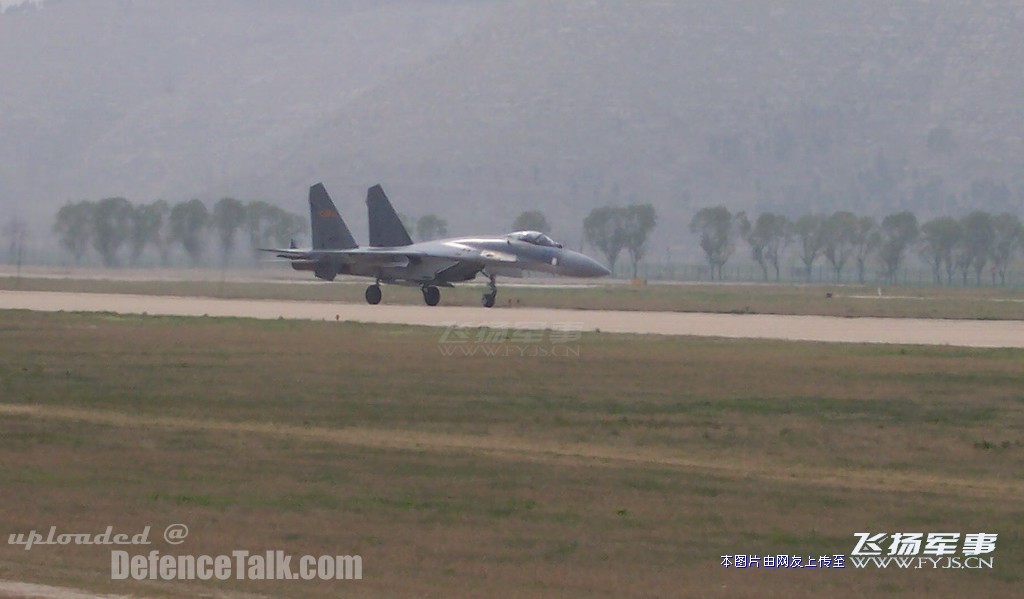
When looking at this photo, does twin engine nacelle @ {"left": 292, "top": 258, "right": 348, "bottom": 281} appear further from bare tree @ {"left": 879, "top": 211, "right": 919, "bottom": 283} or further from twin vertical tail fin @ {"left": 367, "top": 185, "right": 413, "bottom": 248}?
bare tree @ {"left": 879, "top": 211, "right": 919, "bottom": 283}

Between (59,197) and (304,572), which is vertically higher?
(59,197)

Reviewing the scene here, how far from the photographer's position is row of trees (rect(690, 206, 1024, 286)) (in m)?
128

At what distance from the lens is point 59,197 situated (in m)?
178

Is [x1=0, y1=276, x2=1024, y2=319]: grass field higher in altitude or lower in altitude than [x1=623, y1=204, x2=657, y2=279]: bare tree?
lower

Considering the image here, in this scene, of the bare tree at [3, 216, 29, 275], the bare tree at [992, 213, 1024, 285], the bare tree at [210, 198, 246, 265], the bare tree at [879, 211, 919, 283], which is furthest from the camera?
the bare tree at [879, 211, 919, 283]

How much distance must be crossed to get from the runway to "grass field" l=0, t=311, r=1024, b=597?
528cm

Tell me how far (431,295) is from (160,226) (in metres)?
65.2

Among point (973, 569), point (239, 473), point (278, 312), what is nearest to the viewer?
point (973, 569)

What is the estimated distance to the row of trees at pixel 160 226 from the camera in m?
101

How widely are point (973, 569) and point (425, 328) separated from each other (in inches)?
908

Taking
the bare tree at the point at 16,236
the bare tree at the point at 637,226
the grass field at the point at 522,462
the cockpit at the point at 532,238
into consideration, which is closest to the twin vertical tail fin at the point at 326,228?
the cockpit at the point at 532,238

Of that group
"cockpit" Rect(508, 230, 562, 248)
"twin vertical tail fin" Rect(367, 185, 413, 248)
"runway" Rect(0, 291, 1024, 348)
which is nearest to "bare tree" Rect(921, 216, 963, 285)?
"twin vertical tail fin" Rect(367, 185, 413, 248)

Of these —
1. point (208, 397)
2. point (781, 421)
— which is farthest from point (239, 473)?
point (781, 421)

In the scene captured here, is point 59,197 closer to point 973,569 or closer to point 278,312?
point 278,312
